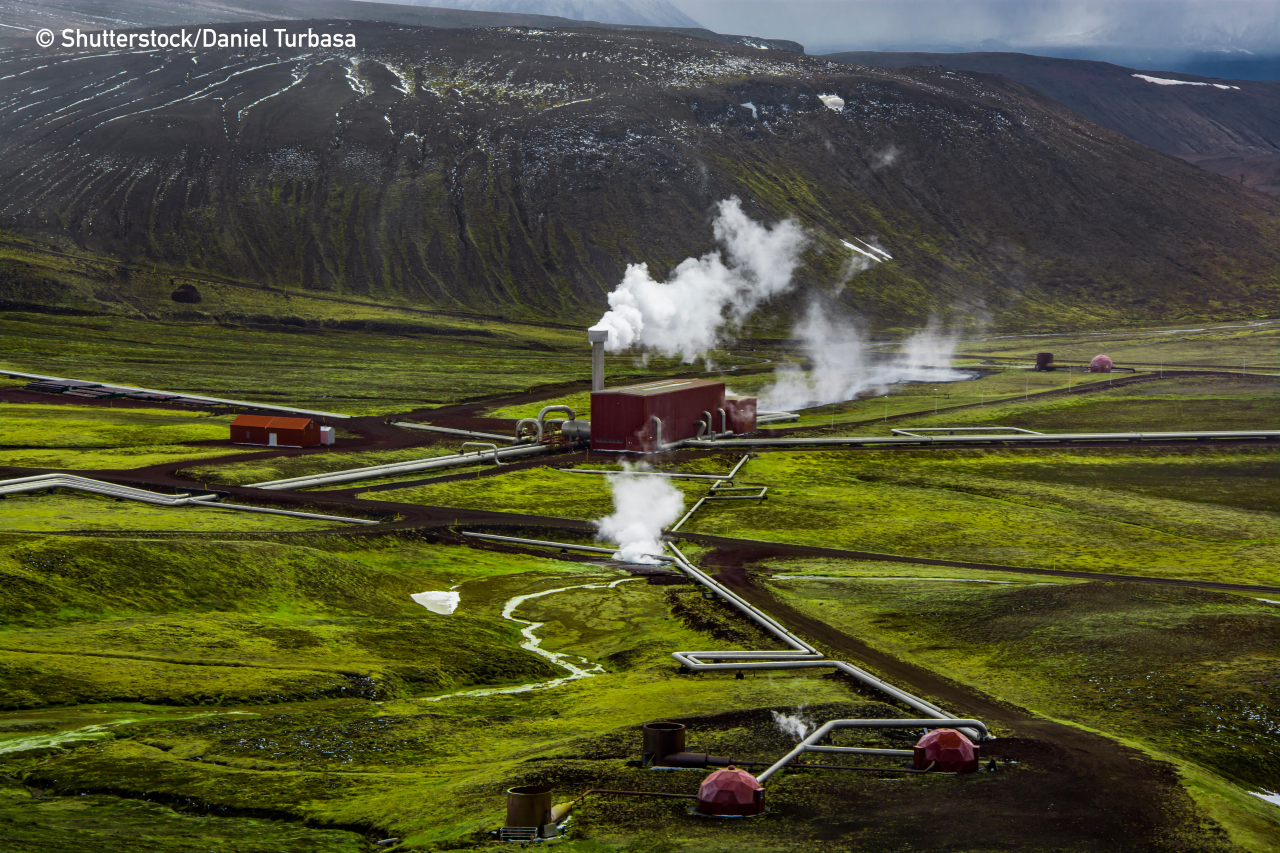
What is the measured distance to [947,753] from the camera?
113 feet

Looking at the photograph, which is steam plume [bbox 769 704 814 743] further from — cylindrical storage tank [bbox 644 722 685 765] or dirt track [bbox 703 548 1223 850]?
dirt track [bbox 703 548 1223 850]

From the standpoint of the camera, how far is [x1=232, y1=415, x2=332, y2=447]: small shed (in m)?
117

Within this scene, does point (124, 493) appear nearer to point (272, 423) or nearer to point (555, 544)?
point (272, 423)

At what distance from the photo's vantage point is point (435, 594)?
66062 mm

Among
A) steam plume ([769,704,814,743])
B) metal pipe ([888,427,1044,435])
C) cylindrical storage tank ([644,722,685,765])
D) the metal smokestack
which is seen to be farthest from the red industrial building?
cylindrical storage tank ([644,722,685,765])

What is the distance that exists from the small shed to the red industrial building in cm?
2772

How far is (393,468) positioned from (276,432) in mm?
19915

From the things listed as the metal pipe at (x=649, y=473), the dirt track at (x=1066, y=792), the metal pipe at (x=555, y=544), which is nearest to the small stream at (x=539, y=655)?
the metal pipe at (x=555, y=544)

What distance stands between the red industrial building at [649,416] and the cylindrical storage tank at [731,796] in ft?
267

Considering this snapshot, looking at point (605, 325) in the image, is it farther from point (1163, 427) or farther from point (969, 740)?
point (969, 740)

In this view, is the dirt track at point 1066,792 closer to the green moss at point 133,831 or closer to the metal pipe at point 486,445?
the green moss at point 133,831

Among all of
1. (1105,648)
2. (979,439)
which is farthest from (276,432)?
(1105,648)

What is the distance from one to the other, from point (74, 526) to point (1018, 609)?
5537 centimetres

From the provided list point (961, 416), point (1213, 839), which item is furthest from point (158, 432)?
point (1213, 839)
